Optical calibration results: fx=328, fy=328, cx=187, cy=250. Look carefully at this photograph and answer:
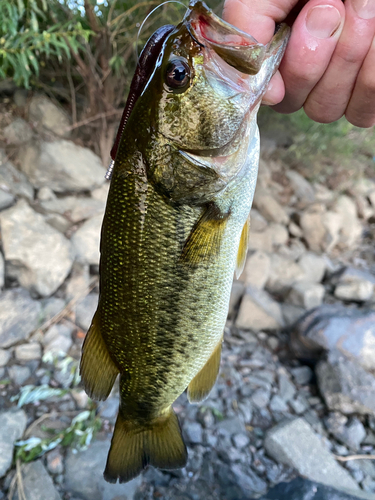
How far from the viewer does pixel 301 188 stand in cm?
685

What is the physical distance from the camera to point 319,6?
108 centimetres

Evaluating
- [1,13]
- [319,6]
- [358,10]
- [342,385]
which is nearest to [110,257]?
[319,6]

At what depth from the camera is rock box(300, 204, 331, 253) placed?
19.8 ft

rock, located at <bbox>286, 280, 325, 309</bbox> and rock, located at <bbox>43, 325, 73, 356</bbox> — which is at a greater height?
rock, located at <bbox>286, 280, 325, 309</bbox>

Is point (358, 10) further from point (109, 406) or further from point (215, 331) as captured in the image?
point (109, 406)

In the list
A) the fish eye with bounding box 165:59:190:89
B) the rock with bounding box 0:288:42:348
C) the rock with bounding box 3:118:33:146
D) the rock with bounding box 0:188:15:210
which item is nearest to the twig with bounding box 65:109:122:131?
the rock with bounding box 3:118:33:146

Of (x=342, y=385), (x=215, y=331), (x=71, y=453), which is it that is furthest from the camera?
(x=342, y=385)

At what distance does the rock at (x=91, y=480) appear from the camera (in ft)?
7.09

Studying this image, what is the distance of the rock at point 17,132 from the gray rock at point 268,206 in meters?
3.81

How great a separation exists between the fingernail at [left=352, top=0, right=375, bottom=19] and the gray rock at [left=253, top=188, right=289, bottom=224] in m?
4.78

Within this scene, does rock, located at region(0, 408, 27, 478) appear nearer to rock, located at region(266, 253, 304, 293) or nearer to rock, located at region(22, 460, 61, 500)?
rock, located at region(22, 460, 61, 500)

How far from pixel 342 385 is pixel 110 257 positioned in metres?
3.06

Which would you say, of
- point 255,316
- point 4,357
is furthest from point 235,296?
point 4,357

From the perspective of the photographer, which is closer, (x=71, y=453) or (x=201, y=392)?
(x=201, y=392)
